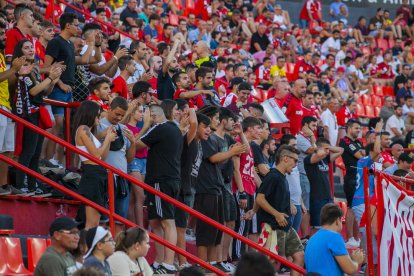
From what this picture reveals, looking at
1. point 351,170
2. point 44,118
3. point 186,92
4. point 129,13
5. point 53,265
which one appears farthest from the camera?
point 129,13

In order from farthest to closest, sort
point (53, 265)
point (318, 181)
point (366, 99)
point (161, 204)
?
1. point (366, 99)
2. point (318, 181)
3. point (161, 204)
4. point (53, 265)

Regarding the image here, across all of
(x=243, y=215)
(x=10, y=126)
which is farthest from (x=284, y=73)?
(x=10, y=126)

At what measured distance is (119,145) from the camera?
1119cm

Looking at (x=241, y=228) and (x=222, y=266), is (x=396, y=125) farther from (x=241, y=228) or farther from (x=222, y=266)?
(x=222, y=266)

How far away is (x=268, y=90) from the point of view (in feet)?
68.7

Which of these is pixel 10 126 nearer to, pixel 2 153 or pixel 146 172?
pixel 2 153

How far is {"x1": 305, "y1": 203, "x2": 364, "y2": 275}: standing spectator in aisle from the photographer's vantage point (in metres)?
9.76

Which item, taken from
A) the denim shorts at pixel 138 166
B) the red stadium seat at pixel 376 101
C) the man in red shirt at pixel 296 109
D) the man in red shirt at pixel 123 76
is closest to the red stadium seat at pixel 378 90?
the red stadium seat at pixel 376 101

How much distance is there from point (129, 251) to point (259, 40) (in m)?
16.8

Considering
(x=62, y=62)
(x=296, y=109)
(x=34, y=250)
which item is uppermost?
(x=62, y=62)

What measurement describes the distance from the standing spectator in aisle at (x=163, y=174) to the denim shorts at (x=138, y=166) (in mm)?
684

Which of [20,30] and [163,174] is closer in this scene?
[163,174]

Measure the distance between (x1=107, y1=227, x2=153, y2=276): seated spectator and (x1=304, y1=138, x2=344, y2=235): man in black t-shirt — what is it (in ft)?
19.4

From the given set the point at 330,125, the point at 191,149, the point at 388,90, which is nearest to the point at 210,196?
the point at 191,149
